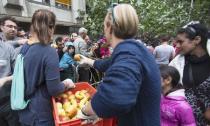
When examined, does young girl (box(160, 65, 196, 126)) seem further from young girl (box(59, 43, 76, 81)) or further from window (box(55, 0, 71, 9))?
window (box(55, 0, 71, 9))

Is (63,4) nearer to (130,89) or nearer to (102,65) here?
(102,65)

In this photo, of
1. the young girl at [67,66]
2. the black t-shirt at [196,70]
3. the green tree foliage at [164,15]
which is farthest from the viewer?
the green tree foliage at [164,15]

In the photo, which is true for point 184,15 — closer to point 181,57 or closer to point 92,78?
point 92,78

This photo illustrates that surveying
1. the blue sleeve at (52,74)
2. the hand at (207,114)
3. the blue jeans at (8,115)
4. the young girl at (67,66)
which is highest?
the blue sleeve at (52,74)

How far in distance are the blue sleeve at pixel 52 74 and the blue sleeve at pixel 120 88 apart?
1251mm

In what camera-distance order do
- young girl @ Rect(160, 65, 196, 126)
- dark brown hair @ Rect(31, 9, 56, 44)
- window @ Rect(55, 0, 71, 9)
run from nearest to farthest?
young girl @ Rect(160, 65, 196, 126) → dark brown hair @ Rect(31, 9, 56, 44) → window @ Rect(55, 0, 71, 9)

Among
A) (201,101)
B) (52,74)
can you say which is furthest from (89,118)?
(201,101)

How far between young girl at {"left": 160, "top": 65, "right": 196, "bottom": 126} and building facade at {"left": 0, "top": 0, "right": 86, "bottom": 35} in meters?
16.0

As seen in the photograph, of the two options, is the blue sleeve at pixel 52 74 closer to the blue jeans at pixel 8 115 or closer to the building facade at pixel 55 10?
the blue jeans at pixel 8 115

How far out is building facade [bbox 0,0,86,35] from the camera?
19.7m

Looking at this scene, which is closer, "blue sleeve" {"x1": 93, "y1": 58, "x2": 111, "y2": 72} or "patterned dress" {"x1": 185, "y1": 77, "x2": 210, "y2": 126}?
"blue sleeve" {"x1": 93, "y1": 58, "x2": 111, "y2": 72}

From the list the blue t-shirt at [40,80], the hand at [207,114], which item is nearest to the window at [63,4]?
the blue t-shirt at [40,80]

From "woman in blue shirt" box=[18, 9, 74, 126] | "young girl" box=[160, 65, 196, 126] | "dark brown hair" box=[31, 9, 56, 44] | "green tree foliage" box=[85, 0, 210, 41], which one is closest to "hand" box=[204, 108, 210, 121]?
"young girl" box=[160, 65, 196, 126]

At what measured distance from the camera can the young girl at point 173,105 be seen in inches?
133
